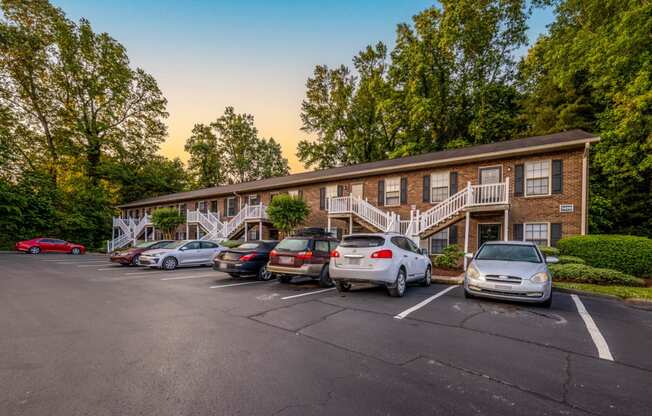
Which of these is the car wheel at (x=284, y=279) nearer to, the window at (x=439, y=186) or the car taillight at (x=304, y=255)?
the car taillight at (x=304, y=255)

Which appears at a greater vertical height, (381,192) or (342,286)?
(381,192)

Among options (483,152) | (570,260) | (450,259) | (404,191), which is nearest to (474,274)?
(450,259)

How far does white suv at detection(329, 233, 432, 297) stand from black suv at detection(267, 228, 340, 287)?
0.92 m

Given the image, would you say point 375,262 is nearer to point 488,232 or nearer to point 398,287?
point 398,287

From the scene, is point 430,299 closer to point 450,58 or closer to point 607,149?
point 607,149

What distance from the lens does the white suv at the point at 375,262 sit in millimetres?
7285

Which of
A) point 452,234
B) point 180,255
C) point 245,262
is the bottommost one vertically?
point 180,255

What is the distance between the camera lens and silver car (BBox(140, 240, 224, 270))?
533 inches

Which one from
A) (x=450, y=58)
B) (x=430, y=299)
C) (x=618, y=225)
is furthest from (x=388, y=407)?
(x=450, y=58)

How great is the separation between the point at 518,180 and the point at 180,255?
16.0m

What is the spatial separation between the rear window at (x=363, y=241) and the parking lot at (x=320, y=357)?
141 centimetres

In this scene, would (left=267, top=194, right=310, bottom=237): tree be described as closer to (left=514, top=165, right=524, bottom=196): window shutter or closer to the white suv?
the white suv

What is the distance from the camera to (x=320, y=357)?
3.82 metres

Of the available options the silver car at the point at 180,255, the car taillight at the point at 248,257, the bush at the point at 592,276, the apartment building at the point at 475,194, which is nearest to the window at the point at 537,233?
the apartment building at the point at 475,194
